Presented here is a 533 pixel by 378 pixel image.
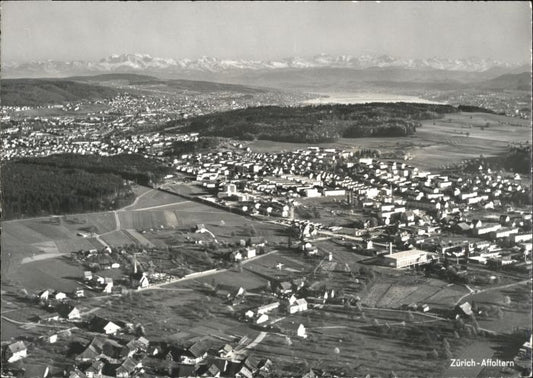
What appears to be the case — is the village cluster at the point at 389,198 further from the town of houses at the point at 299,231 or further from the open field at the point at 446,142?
the open field at the point at 446,142

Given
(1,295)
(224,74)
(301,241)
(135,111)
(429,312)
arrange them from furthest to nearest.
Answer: (135,111) → (224,74) → (301,241) → (1,295) → (429,312)

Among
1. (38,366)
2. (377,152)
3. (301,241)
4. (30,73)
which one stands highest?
(30,73)

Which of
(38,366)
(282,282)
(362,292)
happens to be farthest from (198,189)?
(38,366)

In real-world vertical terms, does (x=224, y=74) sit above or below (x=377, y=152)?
above

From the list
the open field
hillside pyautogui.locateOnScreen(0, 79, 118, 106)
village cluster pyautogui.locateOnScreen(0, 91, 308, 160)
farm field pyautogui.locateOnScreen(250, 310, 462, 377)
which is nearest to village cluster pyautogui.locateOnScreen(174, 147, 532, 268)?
the open field

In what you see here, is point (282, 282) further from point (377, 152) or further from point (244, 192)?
point (377, 152)

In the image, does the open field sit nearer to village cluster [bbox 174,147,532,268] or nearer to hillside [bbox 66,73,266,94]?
village cluster [bbox 174,147,532,268]

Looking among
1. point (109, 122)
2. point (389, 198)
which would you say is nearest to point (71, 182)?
point (389, 198)
